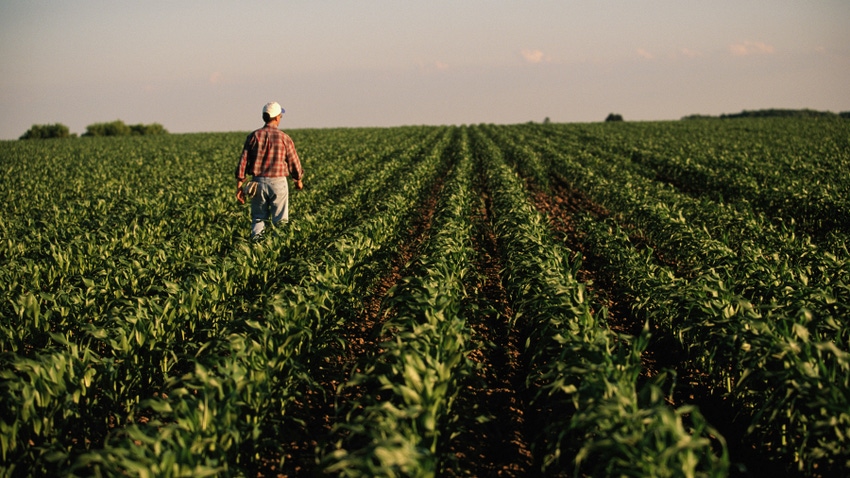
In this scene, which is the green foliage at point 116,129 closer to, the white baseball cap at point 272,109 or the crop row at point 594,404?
the white baseball cap at point 272,109

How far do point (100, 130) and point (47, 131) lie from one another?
240 inches

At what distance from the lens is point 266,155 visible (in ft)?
28.0

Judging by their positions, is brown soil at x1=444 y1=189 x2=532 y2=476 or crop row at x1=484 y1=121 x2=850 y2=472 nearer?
crop row at x1=484 y1=121 x2=850 y2=472

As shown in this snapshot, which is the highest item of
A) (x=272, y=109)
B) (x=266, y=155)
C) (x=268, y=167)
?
(x=272, y=109)

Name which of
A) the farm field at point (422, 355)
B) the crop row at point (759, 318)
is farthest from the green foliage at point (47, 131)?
the crop row at point (759, 318)

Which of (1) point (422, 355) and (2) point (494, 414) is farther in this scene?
(2) point (494, 414)

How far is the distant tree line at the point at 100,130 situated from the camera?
7031 cm

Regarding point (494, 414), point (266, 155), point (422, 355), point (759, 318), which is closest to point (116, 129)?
point (266, 155)

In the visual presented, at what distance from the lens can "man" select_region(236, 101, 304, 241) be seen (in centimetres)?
845

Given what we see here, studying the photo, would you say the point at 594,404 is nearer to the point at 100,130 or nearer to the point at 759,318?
the point at 759,318

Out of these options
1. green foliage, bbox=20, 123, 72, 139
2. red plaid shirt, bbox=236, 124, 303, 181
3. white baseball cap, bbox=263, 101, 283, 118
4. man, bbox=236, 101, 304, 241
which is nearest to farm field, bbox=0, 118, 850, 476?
man, bbox=236, 101, 304, 241

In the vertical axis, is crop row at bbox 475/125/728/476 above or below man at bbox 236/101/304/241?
below

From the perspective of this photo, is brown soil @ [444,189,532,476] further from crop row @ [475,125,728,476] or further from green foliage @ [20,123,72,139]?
green foliage @ [20,123,72,139]

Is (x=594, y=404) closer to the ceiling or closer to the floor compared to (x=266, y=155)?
closer to the floor
